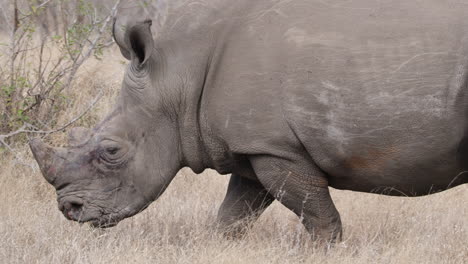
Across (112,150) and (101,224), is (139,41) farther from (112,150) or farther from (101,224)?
(101,224)

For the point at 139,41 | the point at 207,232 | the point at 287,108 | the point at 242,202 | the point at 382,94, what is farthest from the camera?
the point at 242,202

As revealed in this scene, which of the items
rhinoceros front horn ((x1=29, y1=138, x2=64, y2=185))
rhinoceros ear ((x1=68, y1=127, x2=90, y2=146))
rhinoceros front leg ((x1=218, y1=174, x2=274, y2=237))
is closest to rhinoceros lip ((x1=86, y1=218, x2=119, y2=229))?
rhinoceros front horn ((x1=29, y1=138, x2=64, y2=185))

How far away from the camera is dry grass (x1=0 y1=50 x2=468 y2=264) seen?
528 cm

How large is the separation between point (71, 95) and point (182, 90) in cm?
363

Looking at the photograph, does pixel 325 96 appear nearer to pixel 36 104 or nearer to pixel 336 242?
pixel 336 242

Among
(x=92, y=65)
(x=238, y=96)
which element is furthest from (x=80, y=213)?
(x=92, y=65)

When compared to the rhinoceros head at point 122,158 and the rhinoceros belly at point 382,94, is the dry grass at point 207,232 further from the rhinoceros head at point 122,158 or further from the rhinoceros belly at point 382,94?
the rhinoceros belly at point 382,94

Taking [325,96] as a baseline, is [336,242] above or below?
below

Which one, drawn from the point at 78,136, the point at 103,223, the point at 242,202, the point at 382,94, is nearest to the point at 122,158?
the point at 78,136

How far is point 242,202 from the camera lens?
6.12 m

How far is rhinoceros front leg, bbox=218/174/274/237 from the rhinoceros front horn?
44.8 inches

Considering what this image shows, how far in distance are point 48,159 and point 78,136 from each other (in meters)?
0.23

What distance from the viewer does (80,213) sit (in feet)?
18.9

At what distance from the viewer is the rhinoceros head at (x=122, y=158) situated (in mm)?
5609
